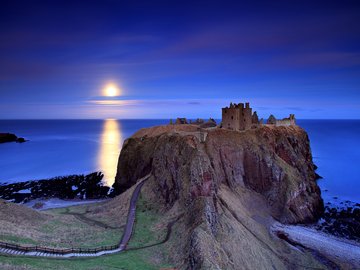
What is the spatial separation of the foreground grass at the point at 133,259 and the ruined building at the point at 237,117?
90.0 ft

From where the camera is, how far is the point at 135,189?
60438mm

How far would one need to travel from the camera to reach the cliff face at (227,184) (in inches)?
1626

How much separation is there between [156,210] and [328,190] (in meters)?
55.6

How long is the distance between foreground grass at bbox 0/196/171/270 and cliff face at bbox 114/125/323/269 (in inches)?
138

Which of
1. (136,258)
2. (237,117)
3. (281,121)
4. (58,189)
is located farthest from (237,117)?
(58,189)

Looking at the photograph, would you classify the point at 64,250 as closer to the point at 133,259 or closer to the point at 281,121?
the point at 133,259

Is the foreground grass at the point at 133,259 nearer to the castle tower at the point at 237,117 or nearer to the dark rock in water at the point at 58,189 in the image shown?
the castle tower at the point at 237,117

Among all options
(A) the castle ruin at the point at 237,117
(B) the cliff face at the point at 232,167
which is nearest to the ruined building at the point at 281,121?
(B) the cliff face at the point at 232,167

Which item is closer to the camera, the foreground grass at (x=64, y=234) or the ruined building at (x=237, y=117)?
the foreground grass at (x=64, y=234)

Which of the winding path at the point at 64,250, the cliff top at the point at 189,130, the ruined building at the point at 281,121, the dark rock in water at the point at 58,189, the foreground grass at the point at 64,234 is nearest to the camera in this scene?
the winding path at the point at 64,250

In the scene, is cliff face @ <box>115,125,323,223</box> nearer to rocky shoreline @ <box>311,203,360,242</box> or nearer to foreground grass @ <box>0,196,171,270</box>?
rocky shoreline @ <box>311,203,360,242</box>

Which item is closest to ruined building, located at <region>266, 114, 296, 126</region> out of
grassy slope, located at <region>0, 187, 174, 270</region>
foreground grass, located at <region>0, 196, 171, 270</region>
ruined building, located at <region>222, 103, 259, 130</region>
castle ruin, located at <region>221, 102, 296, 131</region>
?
castle ruin, located at <region>221, 102, 296, 131</region>

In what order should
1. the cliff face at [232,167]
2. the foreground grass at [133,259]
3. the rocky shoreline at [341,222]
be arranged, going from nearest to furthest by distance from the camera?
the foreground grass at [133,259]
the cliff face at [232,167]
the rocky shoreline at [341,222]

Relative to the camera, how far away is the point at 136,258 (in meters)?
37.2
